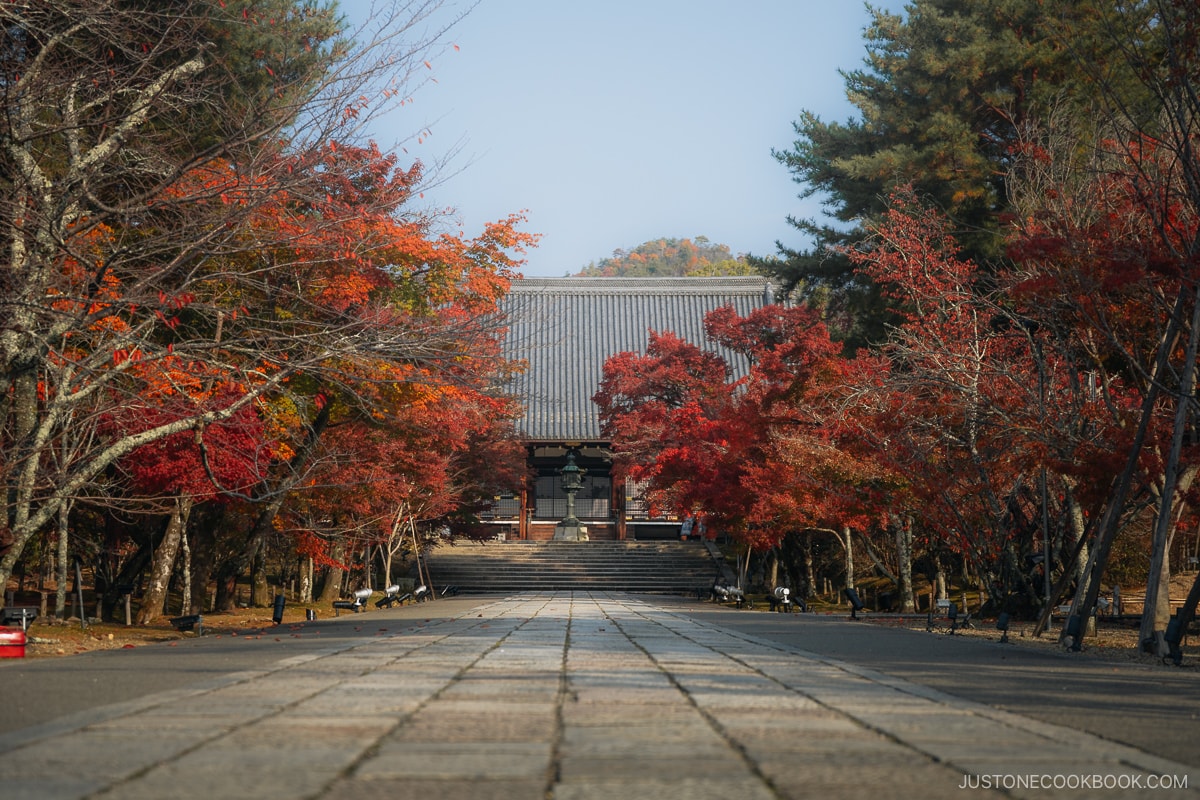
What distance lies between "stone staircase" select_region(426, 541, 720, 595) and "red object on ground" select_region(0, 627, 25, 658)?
21.1 meters

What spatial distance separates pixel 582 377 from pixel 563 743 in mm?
40224

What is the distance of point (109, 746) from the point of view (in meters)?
4.03

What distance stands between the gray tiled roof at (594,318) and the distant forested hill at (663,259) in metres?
25.0

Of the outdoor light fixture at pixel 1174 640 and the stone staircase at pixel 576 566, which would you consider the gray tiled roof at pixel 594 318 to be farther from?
the outdoor light fixture at pixel 1174 640

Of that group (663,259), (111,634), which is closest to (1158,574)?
(111,634)

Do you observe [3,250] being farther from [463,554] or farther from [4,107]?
[463,554]

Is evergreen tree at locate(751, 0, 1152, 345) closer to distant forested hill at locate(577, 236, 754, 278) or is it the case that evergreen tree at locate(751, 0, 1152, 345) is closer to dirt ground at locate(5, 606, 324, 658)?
dirt ground at locate(5, 606, 324, 658)

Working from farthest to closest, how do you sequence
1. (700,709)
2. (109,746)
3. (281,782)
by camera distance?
(700,709), (109,746), (281,782)

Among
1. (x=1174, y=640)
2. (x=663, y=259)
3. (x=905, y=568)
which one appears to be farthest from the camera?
(x=663, y=259)

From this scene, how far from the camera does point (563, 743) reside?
4.12 m

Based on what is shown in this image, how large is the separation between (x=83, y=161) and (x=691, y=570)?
83.4 ft

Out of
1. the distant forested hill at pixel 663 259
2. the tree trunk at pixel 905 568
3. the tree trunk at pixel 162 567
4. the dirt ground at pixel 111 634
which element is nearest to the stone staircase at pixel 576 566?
the tree trunk at pixel 905 568

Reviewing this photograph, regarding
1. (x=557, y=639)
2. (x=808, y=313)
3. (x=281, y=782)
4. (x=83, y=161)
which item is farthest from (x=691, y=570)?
(x=281, y=782)

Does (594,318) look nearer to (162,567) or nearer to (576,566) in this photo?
(576,566)
